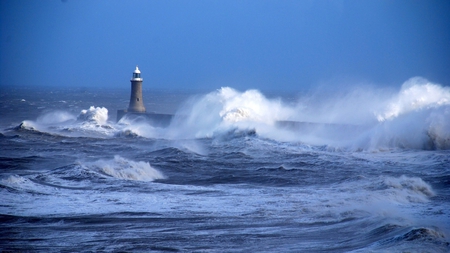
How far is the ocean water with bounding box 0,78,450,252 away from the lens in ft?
22.1

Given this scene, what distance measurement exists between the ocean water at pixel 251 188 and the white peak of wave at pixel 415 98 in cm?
5

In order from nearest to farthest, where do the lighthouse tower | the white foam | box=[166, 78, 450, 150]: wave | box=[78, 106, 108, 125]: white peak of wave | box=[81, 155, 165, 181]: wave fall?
box=[81, 155, 165, 181]: wave → box=[166, 78, 450, 150]: wave → the lighthouse tower → box=[78, 106, 108, 125]: white peak of wave → the white foam

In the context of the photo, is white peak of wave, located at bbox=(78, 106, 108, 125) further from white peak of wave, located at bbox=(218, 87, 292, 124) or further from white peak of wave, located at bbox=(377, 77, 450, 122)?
white peak of wave, located at bbox=(377, 77, 450, 122)

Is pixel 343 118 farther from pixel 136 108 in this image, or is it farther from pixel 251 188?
pixel 251 188

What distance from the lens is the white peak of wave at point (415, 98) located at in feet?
58.7

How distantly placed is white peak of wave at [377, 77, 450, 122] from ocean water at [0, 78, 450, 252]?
0.05m

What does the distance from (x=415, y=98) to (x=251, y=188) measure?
33.0 feet

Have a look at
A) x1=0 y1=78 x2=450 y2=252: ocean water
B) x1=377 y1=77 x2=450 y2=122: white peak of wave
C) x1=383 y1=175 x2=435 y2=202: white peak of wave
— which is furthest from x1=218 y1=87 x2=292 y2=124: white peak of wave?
x1=383 y1=175 x2=435 y2=202: white peak of wave

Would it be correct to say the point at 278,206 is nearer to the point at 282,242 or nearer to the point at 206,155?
the point at 282,242

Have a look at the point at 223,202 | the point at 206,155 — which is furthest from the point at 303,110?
the point at 223,202

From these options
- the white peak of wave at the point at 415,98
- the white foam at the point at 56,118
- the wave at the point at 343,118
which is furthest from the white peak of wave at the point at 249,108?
the white foam at the point at 56,118

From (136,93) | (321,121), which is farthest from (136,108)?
(321,121)

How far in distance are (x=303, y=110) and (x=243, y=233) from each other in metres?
21.9

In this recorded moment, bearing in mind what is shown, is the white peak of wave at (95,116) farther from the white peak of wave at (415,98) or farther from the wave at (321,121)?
the white peak of wave at (415,98)
